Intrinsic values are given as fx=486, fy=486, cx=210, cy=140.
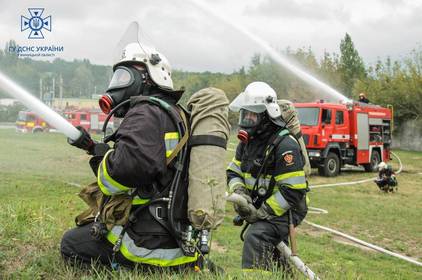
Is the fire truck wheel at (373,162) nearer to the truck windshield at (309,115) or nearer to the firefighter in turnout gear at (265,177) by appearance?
the truck windshield at (309,115)

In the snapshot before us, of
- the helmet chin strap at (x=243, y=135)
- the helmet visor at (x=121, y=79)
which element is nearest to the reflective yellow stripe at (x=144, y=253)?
the helmet visor at (x=121, y=79)

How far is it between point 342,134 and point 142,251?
13.1m

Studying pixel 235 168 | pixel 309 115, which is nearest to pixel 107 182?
pixel 235 168

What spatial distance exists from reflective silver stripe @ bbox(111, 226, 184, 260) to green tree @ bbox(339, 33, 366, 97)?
112 feet

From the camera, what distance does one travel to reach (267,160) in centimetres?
397

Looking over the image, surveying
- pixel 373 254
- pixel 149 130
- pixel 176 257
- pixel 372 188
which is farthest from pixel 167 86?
pixel 372 188

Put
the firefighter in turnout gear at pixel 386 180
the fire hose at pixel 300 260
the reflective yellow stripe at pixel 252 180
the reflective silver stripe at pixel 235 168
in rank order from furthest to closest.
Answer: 1. the firefighter in turnout gear at pixel 386 180
2. the reflective silver stripe at pixel 235 168
3. the reflective yellow stripe at pixel 252 180
4. the fire hose at pixel 300 260

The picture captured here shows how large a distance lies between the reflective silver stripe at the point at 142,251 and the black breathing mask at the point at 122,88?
0.71m

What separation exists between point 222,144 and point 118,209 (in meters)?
0.72

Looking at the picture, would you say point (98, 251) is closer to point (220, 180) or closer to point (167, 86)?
point (220, 180)

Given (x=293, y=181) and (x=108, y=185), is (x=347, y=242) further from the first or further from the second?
(x=108, y=185)

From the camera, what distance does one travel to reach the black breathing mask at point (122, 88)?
114 inches

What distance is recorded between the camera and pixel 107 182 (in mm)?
2633

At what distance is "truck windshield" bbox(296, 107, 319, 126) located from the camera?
47.4 ft
